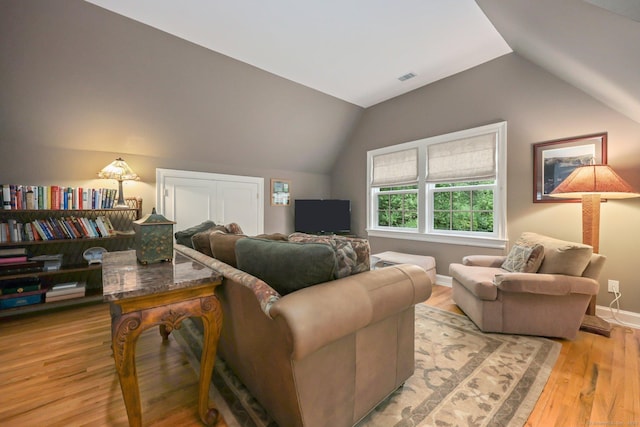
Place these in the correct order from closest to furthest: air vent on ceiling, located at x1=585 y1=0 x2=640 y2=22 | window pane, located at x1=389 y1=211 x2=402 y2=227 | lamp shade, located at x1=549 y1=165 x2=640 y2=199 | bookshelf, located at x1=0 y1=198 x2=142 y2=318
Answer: air vent on ceiling, located at x1=585 y1=0 x2=640 y2=22
lamp shade, located at x1=549 y1=165 x2=640 y2=199
bookshelf, located at x1=0 y1=198 x2=142 y2=318
window pane, located at x1=389 y1=211 x2=402 y2=227

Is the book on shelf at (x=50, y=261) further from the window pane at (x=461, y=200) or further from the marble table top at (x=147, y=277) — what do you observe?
the window pane at (x=461, y=200)

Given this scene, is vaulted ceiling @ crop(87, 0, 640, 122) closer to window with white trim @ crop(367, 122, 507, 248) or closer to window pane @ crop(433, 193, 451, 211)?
window with white trim @ crop(367, 122, 507, 248)

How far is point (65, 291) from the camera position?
117 inches

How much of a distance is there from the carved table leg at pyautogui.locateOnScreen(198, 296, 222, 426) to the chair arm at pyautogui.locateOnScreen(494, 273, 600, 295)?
7.45 ft

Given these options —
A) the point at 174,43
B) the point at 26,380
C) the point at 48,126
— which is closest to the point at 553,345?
the point at 26,380

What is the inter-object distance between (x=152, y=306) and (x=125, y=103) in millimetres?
3034

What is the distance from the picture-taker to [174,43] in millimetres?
2803

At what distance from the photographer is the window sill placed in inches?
131

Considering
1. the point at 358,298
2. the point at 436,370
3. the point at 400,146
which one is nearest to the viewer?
the point at 358,298

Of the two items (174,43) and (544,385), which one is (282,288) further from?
(174,43)

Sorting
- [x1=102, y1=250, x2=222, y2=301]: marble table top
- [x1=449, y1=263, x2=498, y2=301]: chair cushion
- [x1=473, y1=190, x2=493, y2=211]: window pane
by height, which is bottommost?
[x1=449, y1=263, x2=498, y2=301]: chair cushion

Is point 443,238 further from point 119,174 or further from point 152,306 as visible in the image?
point 119,174

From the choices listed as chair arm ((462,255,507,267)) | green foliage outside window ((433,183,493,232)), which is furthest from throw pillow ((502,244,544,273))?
green foliage outside window ((433,183,493,232))

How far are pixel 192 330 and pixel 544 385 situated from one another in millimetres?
2698
